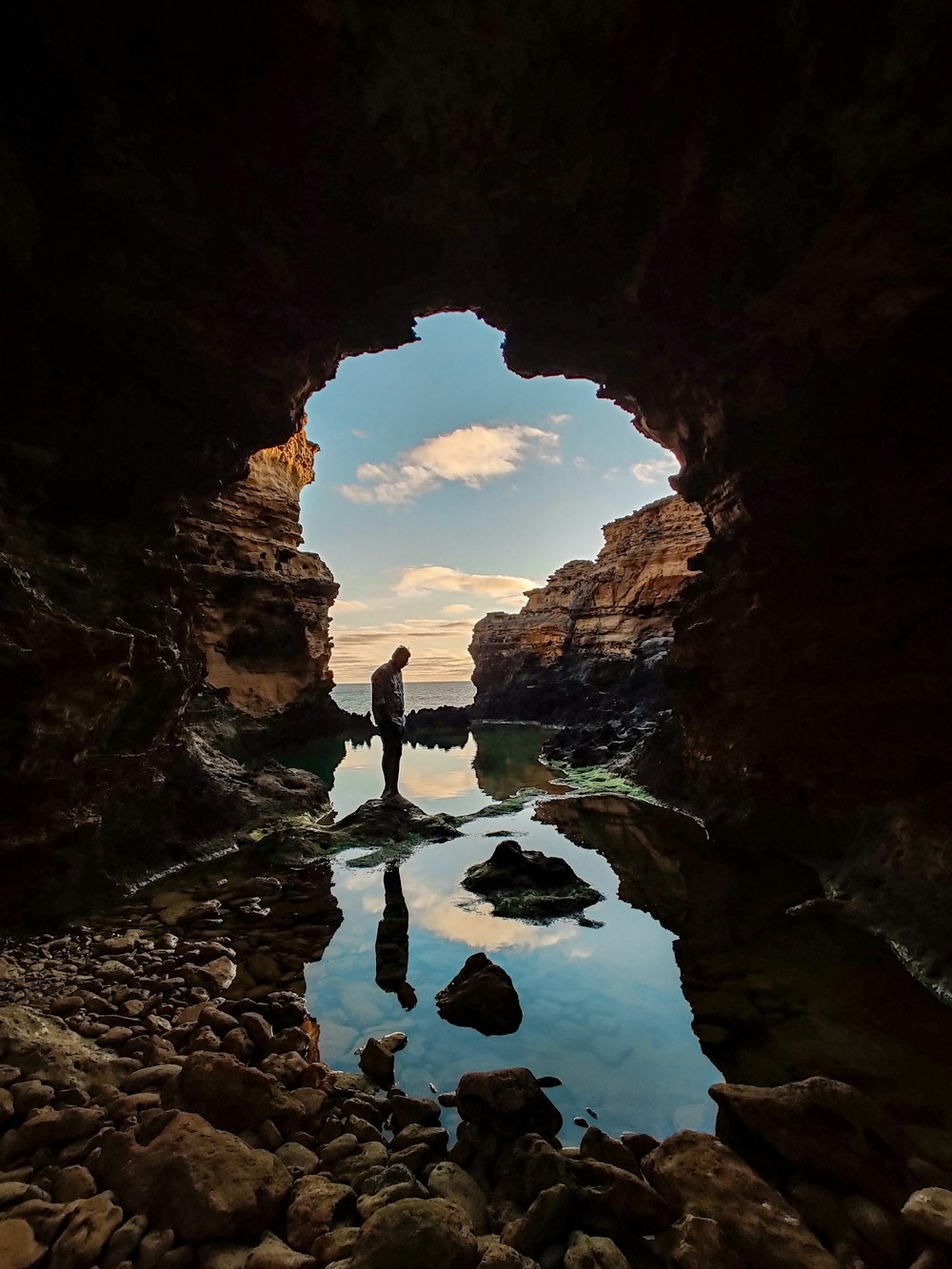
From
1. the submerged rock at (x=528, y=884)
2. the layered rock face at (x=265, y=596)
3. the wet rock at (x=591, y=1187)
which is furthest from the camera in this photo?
the layered rock face at (x=265, y=596)

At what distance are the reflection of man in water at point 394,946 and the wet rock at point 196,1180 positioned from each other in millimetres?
2003

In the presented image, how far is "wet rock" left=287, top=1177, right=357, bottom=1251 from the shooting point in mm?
2414

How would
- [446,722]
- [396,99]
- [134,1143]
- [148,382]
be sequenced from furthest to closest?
[446,722]
[148,382]
[396,99]
[134,1143]

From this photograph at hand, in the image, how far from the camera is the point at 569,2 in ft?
20.7

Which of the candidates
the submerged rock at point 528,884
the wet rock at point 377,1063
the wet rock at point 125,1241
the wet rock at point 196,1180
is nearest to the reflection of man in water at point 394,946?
the wet rock at point 377,1063

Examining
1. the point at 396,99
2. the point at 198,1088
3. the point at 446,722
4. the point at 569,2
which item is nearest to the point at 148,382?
the point at 396,99

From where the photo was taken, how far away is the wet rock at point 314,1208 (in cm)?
241

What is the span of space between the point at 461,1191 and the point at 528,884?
4.74 meters

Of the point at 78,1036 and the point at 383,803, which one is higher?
the point at 383,803

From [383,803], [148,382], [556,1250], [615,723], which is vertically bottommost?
[556,1250]

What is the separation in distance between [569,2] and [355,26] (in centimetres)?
264

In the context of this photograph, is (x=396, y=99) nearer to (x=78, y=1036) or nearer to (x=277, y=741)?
(x=78, y=1036)

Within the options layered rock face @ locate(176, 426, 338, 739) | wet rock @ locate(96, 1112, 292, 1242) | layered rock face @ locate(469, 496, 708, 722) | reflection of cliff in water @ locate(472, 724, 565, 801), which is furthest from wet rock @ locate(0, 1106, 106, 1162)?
layered rock face @ locate(469, 496, 708, 722)

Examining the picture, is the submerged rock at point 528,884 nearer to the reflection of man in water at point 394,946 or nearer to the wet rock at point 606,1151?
the reflection of man in water at point 394,946
